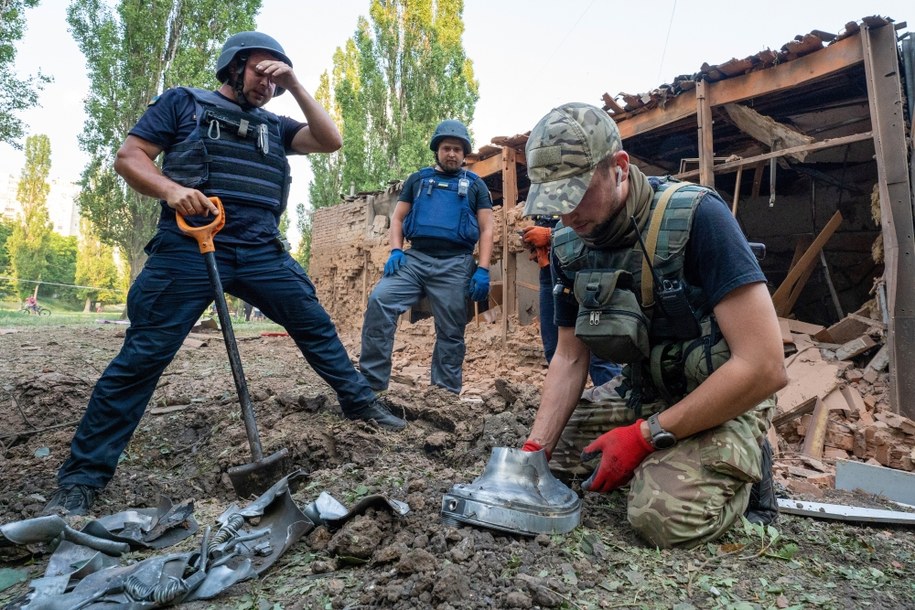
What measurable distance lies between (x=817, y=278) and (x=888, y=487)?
16.3 ft

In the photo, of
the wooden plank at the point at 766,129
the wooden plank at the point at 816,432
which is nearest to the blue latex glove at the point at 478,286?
the wooden plank at the point at 816,432

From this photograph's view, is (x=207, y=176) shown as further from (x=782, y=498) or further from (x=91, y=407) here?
(x=782, y=498)

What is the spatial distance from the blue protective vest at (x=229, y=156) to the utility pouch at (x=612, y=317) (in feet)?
5.23

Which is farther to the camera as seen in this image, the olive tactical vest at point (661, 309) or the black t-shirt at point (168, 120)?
the black t-shirt at point (168, 120)

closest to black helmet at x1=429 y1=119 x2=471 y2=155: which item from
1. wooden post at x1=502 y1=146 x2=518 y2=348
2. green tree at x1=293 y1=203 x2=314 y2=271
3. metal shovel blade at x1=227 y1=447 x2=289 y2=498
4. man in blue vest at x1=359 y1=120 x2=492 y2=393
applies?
man in blue vest at x1=359 y1=120 x2=492 y2=393

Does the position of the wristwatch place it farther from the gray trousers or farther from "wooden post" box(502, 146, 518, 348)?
"wooden post" box(502, 146, 518, 348)

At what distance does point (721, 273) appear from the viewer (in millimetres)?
1639

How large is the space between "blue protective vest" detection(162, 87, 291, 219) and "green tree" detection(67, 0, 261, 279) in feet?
47.8

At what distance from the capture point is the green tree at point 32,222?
35.3 m

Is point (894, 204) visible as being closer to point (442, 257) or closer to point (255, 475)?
point (442, 257)

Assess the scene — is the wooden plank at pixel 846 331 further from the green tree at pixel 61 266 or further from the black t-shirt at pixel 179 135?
the green tree at pixel 61 266

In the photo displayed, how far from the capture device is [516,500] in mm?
1604

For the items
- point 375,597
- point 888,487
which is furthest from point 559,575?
point 888,487

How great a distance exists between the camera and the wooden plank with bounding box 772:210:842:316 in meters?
6.39
